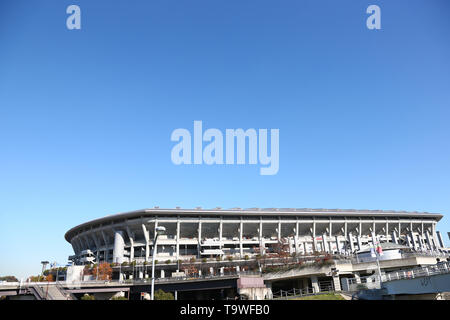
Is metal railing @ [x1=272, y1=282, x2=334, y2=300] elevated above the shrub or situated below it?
below

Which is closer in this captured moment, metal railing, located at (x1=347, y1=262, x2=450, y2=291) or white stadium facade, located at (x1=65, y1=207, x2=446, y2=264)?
metal railing, located at (x1=347, y1=262, x2=450, y2=291)

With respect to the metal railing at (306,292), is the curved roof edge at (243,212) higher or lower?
higher

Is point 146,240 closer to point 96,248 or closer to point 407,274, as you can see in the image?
point 96,248

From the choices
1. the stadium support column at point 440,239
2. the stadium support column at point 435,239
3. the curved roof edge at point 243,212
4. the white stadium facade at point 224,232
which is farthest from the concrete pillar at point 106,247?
the stadium support column at point 440,239

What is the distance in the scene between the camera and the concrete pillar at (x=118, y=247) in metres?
78.7

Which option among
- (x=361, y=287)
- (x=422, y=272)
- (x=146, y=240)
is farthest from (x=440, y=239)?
(x=422, y=272)

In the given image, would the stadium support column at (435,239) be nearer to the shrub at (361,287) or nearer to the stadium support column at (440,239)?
the stadium support column at (440,239)

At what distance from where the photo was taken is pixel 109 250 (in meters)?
87.4

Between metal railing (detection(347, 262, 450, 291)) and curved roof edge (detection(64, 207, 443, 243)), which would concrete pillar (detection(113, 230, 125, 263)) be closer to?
curved roof edge (detection(64, 207, 443, 243))

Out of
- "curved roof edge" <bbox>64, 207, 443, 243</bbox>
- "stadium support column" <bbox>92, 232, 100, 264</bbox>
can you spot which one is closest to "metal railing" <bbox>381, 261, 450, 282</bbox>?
"curved roof edge" <bbox>64, 207, 443, 243</bbox>

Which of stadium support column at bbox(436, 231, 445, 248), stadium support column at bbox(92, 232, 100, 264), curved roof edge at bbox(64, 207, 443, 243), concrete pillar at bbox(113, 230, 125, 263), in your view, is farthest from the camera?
stadium support column at bbox(436, 231, 445, 248)

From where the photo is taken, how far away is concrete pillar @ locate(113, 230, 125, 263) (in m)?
78.7

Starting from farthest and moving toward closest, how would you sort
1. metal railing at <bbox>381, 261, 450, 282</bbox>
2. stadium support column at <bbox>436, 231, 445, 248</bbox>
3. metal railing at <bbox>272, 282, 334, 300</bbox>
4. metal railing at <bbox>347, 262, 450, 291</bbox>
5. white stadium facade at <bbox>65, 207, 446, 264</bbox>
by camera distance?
stadium support column at <bbox>436, 231, 445, 248</bbox> → white stadium facade at <bbox>65, 207, 446, 264</bbox> → metal railing at <bbox>272, 282, 334, 300</bbox> → metal railing at <bbox>347, 262, 450, 291</bbox> → metal railing at <bbox>381, 261, 450, 282</bbox>
